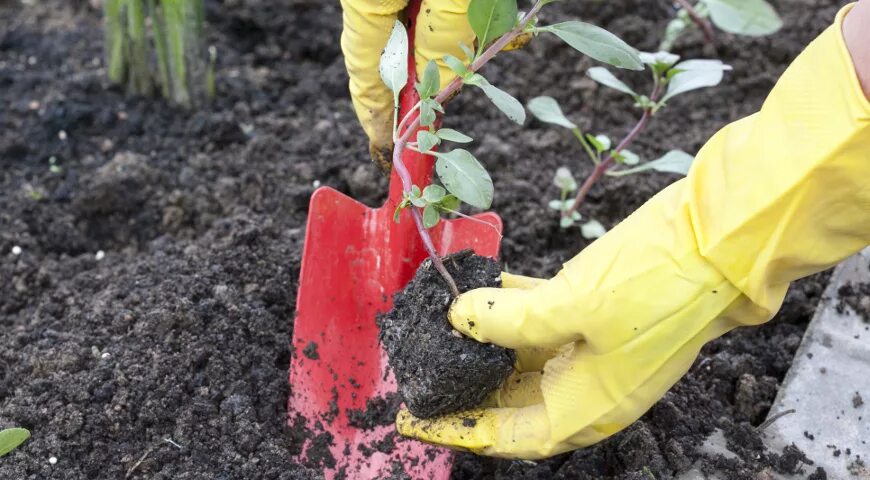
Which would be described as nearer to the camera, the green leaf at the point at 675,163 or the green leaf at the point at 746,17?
the green leaf at the point at 746,17

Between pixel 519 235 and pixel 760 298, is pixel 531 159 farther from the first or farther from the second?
pixel 760 298

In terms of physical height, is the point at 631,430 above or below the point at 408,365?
below

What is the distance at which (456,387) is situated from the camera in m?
1.35

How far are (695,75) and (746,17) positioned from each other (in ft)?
1.85

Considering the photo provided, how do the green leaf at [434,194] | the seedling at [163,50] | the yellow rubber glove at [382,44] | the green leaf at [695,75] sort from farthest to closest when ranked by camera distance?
the seedling at [163,50]
the green leaf at [695,75]
the yellow rubber glove at [382,44]
the green leaf at [434,194]

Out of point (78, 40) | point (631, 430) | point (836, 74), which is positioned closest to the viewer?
point (836, 74)

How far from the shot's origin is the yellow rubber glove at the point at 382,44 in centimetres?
144

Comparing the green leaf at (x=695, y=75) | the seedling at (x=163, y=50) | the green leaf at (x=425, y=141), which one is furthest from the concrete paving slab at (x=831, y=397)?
the seedling at (x=163, y=50)

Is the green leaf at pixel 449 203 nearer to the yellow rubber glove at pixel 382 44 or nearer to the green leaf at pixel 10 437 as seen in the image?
the yellow rubber glove at pixel 382 44

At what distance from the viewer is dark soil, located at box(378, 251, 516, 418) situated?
134cm

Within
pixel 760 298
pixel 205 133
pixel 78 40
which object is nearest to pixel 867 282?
pixel 760 298

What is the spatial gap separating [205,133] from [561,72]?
3.43ft

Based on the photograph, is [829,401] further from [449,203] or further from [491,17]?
[491,17]

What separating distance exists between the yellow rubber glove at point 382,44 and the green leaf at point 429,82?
189 millimetres
